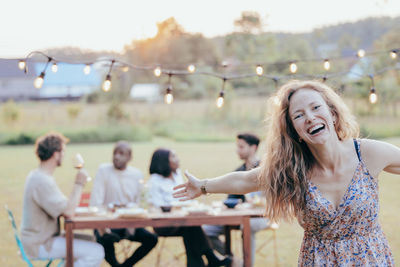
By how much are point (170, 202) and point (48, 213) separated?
1192 millimetres

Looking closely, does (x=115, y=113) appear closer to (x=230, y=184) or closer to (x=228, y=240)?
(x=228, y=240)

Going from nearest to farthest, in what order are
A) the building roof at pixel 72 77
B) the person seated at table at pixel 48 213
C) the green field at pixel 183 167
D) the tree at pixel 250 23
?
the person seated at table at pixel 48 213 → the green field at pixel 183 167 → the tree at pixel 250 23 → the building roof at pixel 72 77

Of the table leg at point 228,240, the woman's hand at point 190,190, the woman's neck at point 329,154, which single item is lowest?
the table leg at point 228,240

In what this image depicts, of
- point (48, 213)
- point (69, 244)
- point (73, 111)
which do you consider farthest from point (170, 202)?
point (73, 111)

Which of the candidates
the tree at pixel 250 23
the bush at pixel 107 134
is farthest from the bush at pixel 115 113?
the tree at pixel 250 23

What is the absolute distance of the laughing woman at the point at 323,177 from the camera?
6.80 feet

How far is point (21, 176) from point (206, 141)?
8.25 m

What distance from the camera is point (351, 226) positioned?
2.08m

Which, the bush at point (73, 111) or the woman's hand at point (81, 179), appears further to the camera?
the bush at point (73, 111)

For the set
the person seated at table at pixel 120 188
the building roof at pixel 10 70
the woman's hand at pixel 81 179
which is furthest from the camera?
the building roof at pixel 10 70

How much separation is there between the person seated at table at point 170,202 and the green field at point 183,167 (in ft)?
2.63

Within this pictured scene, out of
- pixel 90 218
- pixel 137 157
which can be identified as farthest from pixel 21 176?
pixel 90 218

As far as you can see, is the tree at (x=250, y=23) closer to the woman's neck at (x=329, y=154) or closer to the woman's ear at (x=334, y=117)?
the woman's ear at (x=334, y=117)

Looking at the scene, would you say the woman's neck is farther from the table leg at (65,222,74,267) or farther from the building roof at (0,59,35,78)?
the building roof at (0,59,35,78)
